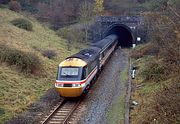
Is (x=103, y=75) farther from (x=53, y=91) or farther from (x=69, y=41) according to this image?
(x=69, y=41)

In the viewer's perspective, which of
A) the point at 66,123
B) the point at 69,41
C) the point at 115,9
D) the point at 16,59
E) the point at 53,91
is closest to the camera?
the point at 66,123

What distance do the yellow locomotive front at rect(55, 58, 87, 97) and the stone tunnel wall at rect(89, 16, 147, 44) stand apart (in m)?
30.1

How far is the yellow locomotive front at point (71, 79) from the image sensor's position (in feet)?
60.0

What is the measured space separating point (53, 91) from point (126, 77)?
724 cm

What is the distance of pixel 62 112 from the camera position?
17.2 metres

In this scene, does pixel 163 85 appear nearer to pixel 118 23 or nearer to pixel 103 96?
pixel 103 96

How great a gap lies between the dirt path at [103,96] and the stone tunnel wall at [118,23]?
19.9 meters

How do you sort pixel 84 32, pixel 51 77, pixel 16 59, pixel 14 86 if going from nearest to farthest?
pixel 14 86 → pixel 16 59 → pixel 51 77 → pixel 84 32

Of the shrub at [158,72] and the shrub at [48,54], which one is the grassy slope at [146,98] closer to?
the shrub at [158,72]

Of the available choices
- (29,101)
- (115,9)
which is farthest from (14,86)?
(115,9)

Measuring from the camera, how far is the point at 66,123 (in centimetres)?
1534

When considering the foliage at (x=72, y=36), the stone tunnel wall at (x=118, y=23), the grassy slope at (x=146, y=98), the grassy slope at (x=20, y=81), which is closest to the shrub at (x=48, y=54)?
the grassy slope at (x=20, y=81)

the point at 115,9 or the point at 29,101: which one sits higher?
the point at 115,9

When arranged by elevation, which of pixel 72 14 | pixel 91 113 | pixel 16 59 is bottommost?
pixel 91 113
